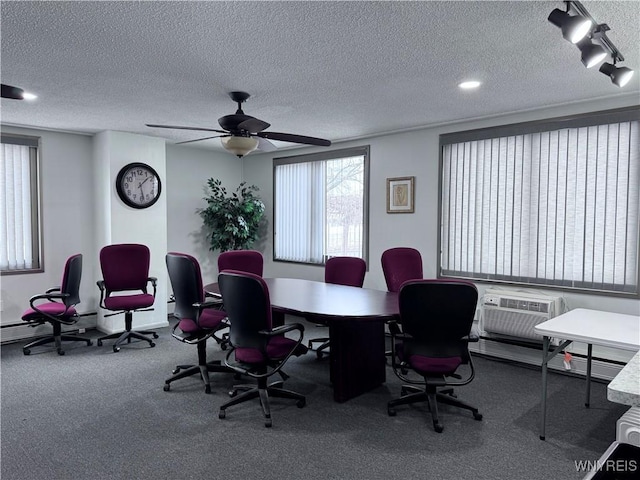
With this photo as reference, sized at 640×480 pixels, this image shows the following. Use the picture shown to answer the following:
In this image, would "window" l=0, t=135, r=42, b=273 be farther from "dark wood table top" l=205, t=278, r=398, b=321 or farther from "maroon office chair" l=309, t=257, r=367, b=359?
"maroon office chair" l=309, t=257, r=367, b=359

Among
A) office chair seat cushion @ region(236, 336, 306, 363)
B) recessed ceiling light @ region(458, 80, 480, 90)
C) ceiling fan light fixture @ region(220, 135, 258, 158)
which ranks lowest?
office chair seat cushion @ region(236, 336, 306, 363)

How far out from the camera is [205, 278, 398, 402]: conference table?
313 centimetres

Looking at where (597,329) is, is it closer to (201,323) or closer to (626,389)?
(626,389)

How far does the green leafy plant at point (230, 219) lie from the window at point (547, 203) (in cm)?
287

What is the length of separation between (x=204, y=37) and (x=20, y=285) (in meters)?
4.21

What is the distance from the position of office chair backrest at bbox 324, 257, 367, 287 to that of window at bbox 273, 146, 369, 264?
99 centimetres

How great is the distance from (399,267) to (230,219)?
2.90 metres

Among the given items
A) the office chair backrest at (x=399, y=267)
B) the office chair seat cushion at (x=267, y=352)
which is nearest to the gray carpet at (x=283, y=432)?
the office chair seat cushion at (x=267, y=352)

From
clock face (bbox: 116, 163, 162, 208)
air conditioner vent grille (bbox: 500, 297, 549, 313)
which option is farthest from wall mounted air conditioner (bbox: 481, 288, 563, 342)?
clock face (bbox: 116, 163, 162, 208)

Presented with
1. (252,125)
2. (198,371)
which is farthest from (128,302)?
(252,125)

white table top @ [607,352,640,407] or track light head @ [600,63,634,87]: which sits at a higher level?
track light head @ [600,63,634,87]

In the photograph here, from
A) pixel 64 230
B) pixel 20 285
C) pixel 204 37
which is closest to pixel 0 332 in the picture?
pixel 20 285

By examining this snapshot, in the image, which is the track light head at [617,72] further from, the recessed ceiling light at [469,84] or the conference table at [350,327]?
the conference table at [350,327]

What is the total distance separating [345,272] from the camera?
4.71 meters
